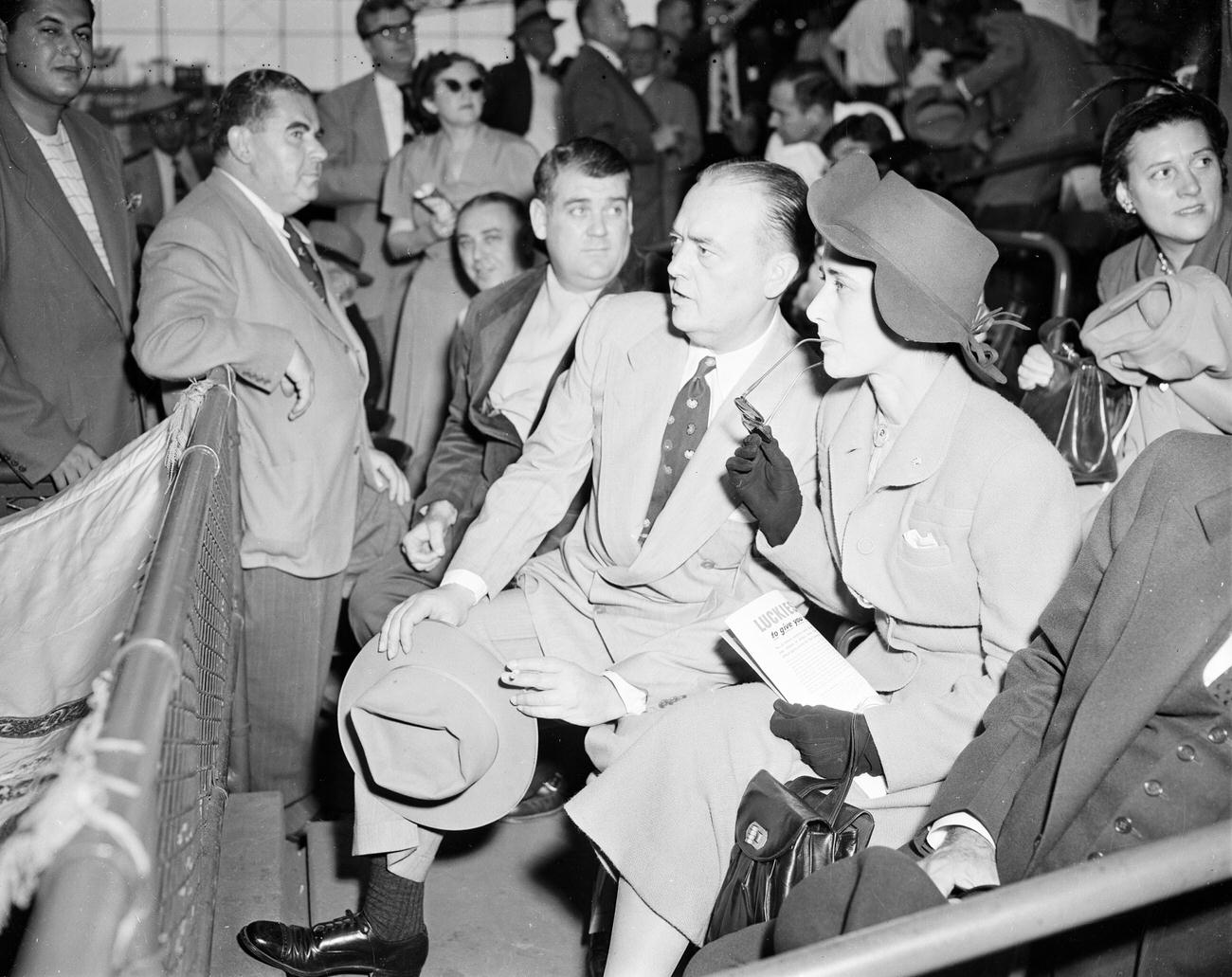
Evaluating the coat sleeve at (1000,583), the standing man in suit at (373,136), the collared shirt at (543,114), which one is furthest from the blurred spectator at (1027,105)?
the coat sleeve at (1000,583)

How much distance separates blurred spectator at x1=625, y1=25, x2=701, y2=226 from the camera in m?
6.63

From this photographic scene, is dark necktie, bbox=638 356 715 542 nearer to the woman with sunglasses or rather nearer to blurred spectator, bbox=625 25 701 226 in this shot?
the woman with sunglasses

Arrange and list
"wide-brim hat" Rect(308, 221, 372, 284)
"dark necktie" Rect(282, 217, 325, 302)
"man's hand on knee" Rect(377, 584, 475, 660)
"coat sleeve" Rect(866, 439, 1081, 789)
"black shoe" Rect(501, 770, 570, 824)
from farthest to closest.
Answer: "wide-brim hat" Rect(308, 221, 372, 284) → "dark necktie" Rect(282, 217, 325, 302) → "black shoe" Rect(501, 770, 570, 824) → "man's hand on knee" Rect(377, 584, 475, 660) → "coat sleeve" Rect(866, 439, 1081, 789)

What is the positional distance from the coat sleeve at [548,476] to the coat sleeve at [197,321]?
92 cm

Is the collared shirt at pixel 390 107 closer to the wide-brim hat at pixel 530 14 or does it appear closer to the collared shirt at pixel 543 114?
the collared shirt at pixel 543 114

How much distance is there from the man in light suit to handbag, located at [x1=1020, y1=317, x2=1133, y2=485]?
2.75 ft

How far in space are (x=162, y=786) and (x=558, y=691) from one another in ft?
3.79

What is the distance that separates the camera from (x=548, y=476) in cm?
307

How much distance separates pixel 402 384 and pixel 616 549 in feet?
8.34

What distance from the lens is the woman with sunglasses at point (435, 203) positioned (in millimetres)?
5098

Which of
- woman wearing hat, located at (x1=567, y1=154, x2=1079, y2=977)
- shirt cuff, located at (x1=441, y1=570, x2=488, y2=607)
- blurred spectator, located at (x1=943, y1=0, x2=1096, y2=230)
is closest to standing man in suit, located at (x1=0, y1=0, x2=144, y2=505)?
shirt cuff, located at (x1=441, y1=570, x2=488, y2=607)

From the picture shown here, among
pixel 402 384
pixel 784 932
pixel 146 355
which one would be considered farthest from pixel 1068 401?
pixel 402 384

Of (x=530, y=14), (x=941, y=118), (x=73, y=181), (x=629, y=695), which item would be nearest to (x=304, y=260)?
(x=73, y=181)

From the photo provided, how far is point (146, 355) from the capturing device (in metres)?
3.38
